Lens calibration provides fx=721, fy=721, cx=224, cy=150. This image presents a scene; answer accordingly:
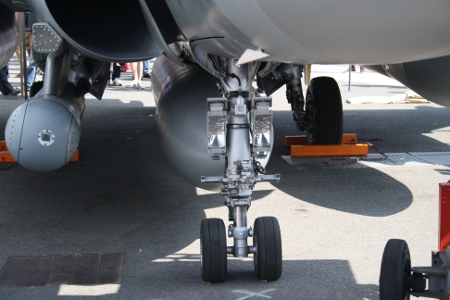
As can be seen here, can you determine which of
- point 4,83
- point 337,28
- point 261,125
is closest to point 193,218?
point 261,125

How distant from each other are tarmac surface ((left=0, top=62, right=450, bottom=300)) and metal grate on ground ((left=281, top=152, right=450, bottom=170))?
0.06 m

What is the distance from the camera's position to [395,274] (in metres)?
3.58

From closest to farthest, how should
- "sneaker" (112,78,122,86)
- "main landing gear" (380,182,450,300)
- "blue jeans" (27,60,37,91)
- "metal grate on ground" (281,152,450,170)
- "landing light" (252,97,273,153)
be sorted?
"main landing gear" (380,182,450,300)
"landing light" (252,97,273,153)
"metal grate on ground" (281,152,450,170)
"blue jeans" (27,60,37,91)
"sneaker" (112,78,122,86)

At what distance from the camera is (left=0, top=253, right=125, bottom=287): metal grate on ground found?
15.2 feet

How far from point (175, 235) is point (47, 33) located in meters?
1.81

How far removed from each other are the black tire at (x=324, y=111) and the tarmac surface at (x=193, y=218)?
1.44 ft

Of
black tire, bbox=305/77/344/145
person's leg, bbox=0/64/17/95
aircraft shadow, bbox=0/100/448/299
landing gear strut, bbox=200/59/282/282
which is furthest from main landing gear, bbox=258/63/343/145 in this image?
person's leg, bbox=0/64/17/95

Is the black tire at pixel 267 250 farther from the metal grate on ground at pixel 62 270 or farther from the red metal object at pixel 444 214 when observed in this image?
the red metal object at pixel 444 214

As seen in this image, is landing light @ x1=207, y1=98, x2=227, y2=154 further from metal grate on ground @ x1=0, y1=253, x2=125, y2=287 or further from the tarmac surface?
metal grate on ground @ x1=0, y1=253, x2=125, y2=287

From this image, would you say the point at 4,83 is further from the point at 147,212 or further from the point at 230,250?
the point at 230,250

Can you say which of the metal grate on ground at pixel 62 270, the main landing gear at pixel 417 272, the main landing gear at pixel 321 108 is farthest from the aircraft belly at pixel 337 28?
the main landing gear at pixel 321 108

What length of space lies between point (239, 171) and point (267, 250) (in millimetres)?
521

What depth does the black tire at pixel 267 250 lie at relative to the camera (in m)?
4.50

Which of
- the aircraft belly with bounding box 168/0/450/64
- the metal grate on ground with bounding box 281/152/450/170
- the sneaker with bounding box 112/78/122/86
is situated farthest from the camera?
the sneaker with bounding box 112/78/122/86
